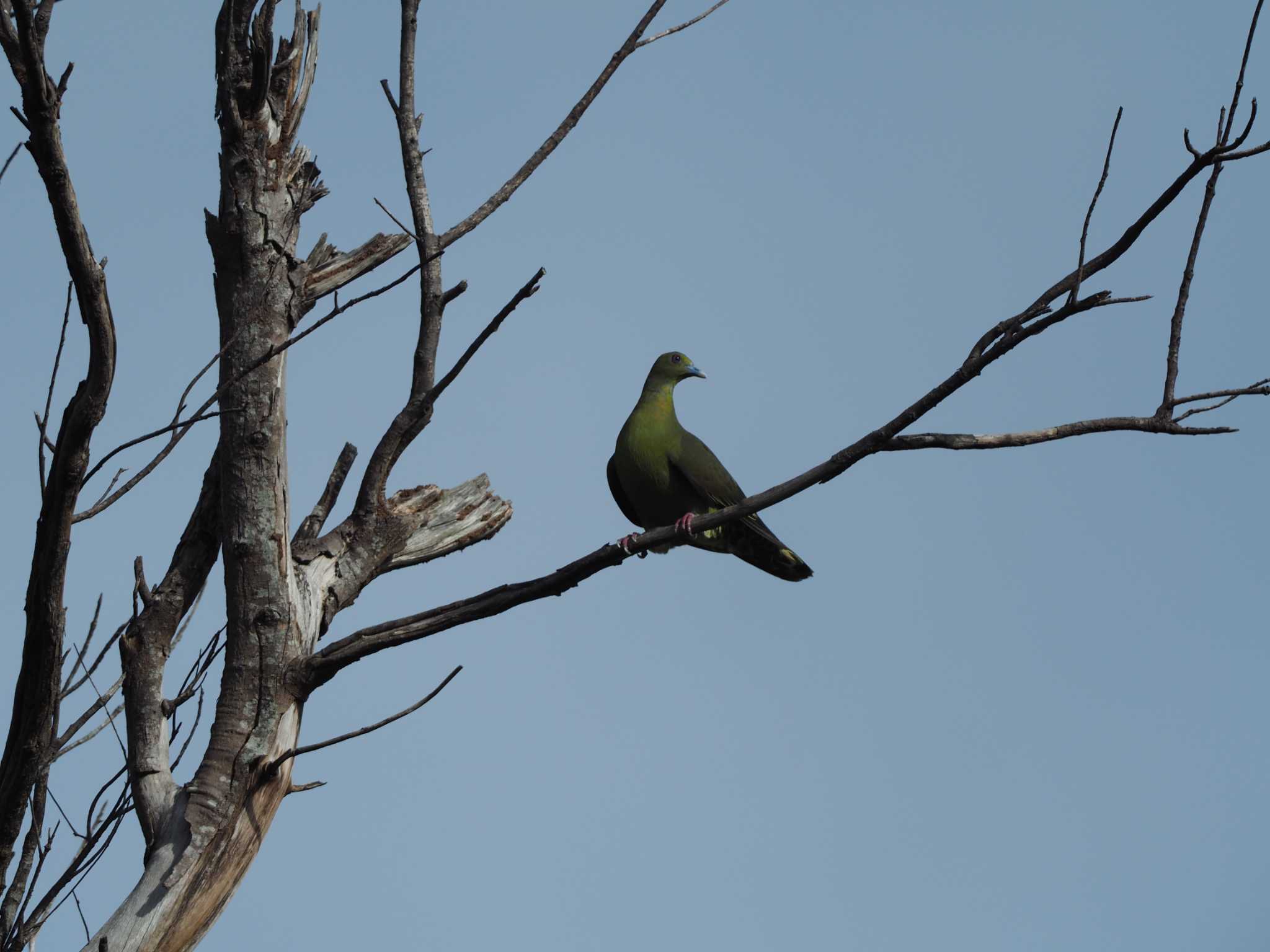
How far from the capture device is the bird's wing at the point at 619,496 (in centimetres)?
603

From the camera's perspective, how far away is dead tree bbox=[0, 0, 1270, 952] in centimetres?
293

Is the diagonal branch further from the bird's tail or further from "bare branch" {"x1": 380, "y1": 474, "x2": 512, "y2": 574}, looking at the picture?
the bird's tail

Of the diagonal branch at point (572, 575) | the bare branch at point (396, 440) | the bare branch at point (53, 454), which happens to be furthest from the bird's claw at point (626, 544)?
the bare branch at point (53, 454)

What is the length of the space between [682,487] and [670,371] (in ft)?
2.68

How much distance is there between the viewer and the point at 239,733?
11.8 ft

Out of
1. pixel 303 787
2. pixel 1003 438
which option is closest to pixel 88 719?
pixel 303 787

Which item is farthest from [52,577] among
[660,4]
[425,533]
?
[660,4]

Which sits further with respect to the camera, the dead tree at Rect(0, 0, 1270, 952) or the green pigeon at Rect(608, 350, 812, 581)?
the green pigeon at Rect(608, 350, 812, 581)

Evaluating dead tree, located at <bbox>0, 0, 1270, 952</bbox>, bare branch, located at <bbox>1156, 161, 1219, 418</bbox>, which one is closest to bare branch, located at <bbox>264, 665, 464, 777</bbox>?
dead tree, located at <bbox>0, 0, 1270, 952</bbox>

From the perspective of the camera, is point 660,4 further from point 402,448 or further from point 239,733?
point 239,733

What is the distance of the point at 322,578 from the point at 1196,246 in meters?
2.77

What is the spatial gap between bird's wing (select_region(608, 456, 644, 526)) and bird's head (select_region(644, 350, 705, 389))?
50 cm

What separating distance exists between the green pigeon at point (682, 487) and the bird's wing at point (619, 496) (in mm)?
22

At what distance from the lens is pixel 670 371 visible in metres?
6.24
